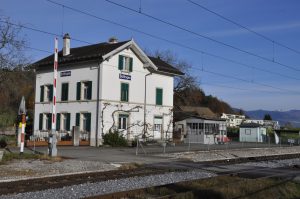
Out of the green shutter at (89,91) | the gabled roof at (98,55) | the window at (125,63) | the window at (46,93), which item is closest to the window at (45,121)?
the window at (46,93)

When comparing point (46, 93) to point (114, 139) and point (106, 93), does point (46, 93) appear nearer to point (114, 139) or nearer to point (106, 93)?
point (106, 93)

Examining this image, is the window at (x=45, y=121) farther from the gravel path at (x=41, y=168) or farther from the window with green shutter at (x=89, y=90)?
the gravel path at (x=41, y=168)

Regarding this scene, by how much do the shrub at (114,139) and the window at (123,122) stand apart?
8.08ft

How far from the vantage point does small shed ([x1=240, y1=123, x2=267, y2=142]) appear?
2422 inches

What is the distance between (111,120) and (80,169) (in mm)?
19952

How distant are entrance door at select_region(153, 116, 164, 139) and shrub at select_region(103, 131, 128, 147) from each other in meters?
6.57

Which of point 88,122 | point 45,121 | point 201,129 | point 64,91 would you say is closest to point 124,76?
point 88,122

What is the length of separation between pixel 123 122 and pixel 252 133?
28.1 metres

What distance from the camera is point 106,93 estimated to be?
1468 inches

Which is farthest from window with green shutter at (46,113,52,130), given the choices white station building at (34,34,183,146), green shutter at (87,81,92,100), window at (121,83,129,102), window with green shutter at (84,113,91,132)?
window at (121,83,129,102)

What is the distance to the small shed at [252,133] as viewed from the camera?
202 ft

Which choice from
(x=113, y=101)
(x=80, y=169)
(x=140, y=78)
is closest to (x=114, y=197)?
(x=80, y=169)

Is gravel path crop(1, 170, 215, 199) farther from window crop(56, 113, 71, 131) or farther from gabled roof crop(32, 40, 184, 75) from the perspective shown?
window crop(56, 113, 71, 131)

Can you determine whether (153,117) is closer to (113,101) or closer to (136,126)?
(136,126)
